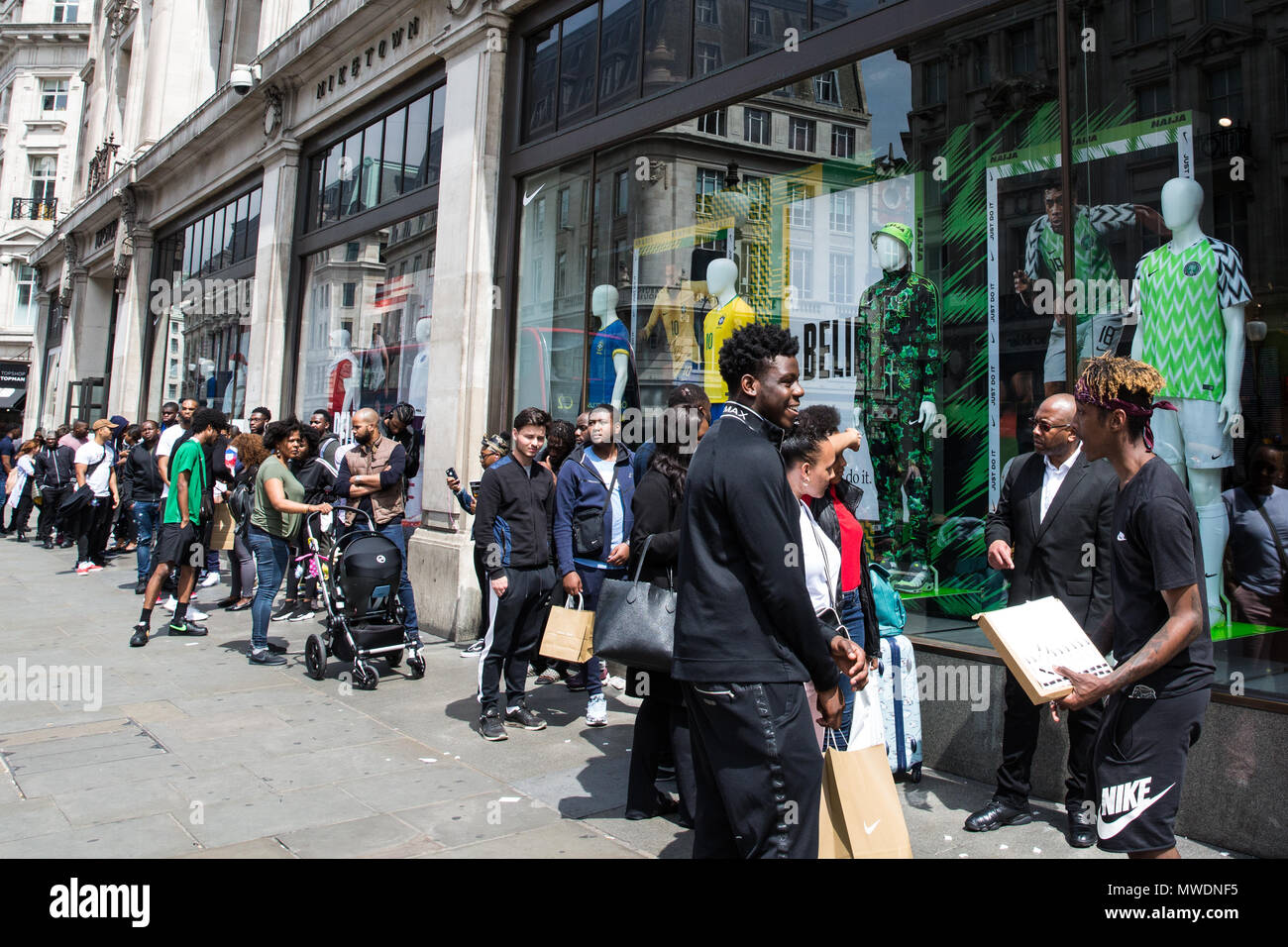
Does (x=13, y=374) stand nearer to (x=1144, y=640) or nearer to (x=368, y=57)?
(x=368, y=57)

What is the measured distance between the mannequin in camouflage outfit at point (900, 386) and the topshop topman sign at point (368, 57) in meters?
7.35

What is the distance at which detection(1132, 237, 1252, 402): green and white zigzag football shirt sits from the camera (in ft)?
16.3

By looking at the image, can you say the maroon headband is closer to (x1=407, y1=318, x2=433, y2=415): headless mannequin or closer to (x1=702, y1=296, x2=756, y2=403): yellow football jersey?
(x1=702, y1=296, x2=756, y2=403): yellow football jersey

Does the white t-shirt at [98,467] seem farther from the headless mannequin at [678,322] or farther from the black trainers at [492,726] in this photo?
the black trainers at [492,726]

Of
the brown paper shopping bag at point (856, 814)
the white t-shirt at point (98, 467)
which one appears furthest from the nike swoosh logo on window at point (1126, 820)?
the white t-shirt at point (98, 467)

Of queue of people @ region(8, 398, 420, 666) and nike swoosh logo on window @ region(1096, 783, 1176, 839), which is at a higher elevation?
queue of people @ region(8, 398, 420, 666)

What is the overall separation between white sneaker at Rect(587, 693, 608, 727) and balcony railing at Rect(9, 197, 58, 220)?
4527cm

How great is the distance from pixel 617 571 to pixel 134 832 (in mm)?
3049

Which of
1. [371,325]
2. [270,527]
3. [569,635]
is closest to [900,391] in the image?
[569,635]

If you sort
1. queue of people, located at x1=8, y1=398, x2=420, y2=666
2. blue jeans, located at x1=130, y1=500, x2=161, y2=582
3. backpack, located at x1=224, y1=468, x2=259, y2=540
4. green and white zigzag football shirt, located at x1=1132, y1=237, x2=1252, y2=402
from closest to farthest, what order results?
green and white zigzag football shirt, located at x1=1132, y1=237, x2=1252, y2=402 < queue of people, located at x1=8, y1=398, x2=420, y2=666 < backpack, located at x1=224, y1=468, x2=259, y2=540 < blue jeans, located at x1=130, y1=500, x2=161, y2=582

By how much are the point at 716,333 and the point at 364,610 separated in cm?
366

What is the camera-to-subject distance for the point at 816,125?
720 centimetres

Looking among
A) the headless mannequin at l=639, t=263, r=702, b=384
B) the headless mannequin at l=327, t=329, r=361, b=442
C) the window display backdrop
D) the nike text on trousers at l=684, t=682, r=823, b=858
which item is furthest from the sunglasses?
the headless mannequin at l=327, t=329, r=361, b=442

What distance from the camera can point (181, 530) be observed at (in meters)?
8.65
